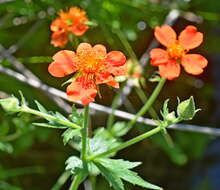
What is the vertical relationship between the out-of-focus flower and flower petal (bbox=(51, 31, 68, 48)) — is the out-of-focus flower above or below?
Answer: below

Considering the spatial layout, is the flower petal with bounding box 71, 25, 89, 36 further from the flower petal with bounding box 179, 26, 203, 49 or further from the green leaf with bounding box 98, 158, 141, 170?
the green leaf with bounding box 98, 158, 141, 170

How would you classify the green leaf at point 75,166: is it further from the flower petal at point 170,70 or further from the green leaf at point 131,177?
the flower petal at point 170,70

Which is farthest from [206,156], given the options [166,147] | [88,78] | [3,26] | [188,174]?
[88,78]

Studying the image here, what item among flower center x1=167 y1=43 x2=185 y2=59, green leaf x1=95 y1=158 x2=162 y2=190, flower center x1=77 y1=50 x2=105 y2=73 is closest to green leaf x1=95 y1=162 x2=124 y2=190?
green leaf x1=95 y1=158 x2=162 y2=190

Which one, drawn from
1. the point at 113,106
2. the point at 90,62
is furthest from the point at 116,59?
the point at 113,106

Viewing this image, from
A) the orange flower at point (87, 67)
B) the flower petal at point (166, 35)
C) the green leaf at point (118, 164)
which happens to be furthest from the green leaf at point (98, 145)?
the flower petal at point (166, 35)

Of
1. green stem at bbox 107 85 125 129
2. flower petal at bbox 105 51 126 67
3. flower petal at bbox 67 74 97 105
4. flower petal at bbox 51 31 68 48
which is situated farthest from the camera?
green stem at bbox 107 85 125 129
